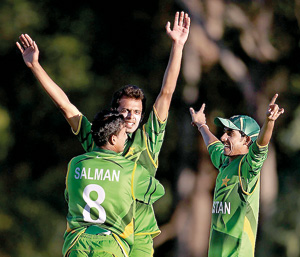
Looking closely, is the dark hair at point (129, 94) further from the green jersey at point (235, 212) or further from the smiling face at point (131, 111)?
the green jersey at point (235, 212)

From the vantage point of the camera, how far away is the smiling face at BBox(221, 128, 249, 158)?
7616 mm

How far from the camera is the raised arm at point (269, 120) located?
22.3 ft

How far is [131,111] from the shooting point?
7.04 m

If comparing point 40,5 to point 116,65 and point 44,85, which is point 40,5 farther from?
point 44,85

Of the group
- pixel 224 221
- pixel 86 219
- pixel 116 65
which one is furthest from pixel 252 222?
pixel 116 65

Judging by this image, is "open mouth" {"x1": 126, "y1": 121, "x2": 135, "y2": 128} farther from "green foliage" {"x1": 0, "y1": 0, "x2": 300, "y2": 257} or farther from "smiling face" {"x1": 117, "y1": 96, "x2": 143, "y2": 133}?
"green foliage" {"x1": 0, "y1": 0, "x2": 300, "y2": 257}

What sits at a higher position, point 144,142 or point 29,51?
point 29,51

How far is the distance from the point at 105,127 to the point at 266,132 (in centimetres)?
131

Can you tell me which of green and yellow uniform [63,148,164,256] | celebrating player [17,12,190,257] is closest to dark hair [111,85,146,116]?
celebrating player [17,12,190,257]

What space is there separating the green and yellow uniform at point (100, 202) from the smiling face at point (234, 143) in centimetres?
147

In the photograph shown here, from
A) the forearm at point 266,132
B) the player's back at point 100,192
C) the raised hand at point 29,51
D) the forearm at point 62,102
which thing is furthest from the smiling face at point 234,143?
the raised hand at point 29,51

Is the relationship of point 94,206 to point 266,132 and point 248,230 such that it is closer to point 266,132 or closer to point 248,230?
point 266,132

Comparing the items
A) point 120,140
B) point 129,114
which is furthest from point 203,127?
point 120,140

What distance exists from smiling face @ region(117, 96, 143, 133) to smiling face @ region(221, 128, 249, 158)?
2.95 feet
